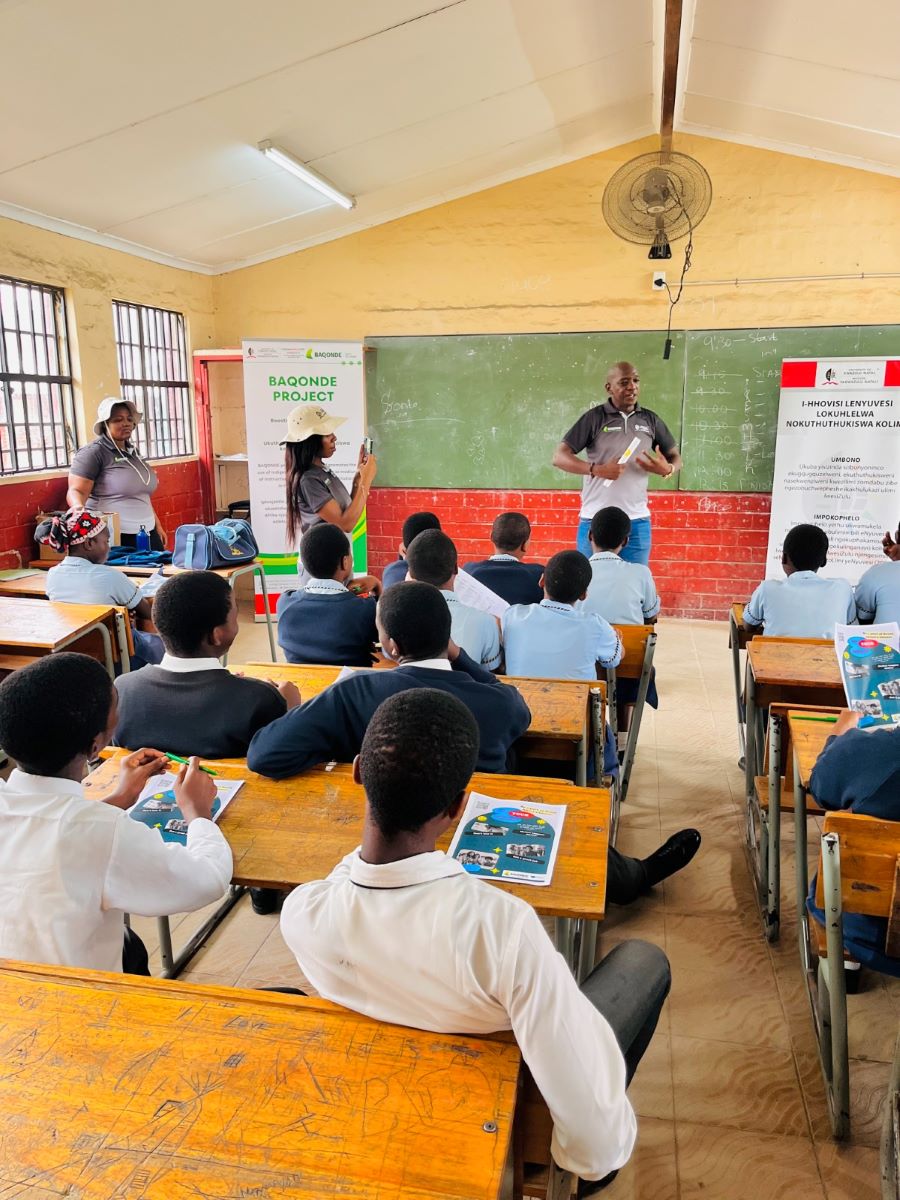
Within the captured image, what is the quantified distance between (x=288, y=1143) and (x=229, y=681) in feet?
4.00

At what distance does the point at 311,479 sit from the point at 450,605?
1.46 meters

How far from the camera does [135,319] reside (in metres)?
6.20

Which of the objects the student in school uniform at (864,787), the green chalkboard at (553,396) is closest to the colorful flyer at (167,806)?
the student in school uniform at (864,787)

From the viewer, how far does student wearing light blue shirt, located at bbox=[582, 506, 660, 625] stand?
3479 mm

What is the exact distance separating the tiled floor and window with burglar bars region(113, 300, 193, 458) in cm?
460

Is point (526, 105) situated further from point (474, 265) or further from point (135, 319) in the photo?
point (135, 319)

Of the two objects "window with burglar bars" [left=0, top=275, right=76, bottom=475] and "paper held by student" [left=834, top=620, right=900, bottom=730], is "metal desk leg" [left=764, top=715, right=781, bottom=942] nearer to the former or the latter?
"paper held by student" [left=834, top=620, right=900, bottom=730]

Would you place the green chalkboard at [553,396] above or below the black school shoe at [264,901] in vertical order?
above

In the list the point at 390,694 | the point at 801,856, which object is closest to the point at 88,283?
the point at 390,694

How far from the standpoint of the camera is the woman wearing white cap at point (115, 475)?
455 cm

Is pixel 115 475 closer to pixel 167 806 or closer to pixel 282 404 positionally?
pixel 282 404

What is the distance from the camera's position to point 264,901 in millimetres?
2625

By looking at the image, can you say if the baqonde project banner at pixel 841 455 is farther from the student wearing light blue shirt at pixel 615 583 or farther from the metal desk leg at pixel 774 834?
the metal desk leg at pixel 774 834

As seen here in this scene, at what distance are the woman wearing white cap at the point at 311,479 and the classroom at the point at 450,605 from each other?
0.08 ft
